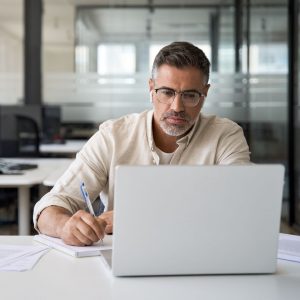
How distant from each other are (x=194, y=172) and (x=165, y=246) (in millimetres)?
184

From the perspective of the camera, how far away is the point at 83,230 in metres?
1.50

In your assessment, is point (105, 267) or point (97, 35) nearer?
point (105, 267)

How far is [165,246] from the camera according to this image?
4.07 feet

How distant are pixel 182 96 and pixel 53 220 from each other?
577mm

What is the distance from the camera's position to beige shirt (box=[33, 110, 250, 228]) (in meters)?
1.95

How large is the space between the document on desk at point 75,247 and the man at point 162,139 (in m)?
0.05

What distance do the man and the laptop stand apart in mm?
455

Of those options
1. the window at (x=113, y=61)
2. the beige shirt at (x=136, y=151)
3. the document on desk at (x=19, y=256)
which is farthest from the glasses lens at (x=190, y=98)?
the window at (x=113, y=61)

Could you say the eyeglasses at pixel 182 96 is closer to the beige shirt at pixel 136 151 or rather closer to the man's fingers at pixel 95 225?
the beige shirt at pixel 136 151

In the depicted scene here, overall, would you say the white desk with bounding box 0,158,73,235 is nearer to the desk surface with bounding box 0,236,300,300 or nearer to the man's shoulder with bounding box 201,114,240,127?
the man's shoulder with bounding box 201,114,240,127

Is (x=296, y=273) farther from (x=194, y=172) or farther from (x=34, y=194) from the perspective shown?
(x=34, y=194)

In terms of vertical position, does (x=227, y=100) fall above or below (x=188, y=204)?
above

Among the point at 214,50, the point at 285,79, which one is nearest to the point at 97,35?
the point at 214,50

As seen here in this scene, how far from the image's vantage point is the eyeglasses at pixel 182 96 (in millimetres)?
1830
